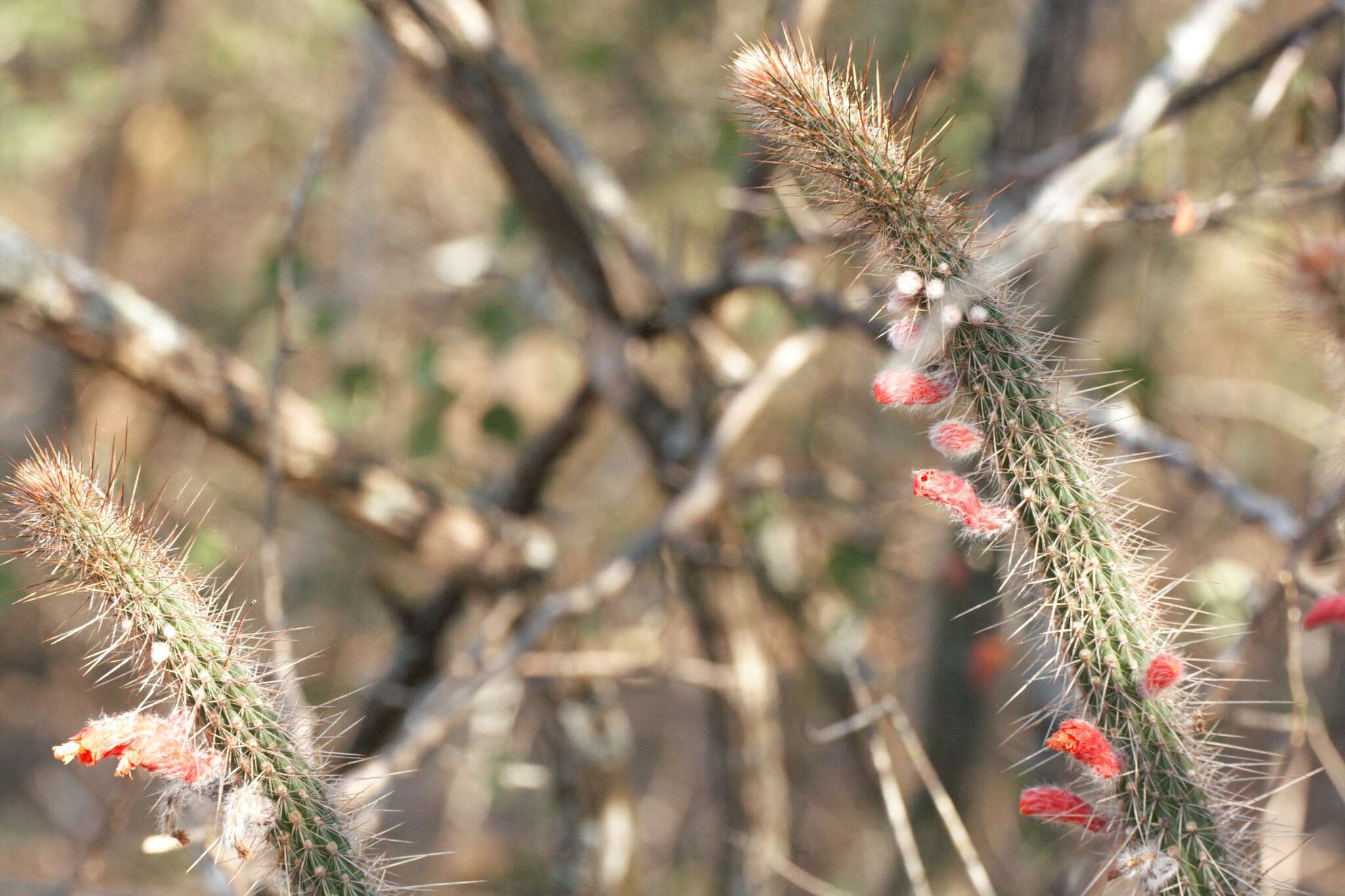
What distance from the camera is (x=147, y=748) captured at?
122 centimetres

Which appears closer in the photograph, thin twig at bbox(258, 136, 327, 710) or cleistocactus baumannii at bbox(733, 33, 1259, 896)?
cleistocactus baumannii at bbox(733, 33, 1259, 896)

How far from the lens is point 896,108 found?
3752mm

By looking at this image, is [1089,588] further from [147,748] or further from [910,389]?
[147,748]

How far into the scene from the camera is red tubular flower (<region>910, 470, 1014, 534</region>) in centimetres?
123

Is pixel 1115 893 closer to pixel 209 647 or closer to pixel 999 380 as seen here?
pixel 999 380

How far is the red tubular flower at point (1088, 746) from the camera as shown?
1.22 meters

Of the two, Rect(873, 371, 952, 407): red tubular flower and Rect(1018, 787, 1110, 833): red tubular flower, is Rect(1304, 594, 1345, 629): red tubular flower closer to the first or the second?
Rect(1018, 787, 1110, 833): red tubular flower

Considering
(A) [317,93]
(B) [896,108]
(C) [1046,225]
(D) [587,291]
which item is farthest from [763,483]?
(A) [317,93]

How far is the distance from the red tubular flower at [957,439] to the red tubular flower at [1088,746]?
334mm

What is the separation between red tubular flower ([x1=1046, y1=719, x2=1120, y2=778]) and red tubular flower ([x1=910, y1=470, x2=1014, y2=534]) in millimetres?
240

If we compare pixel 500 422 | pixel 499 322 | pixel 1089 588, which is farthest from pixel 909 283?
pixel 499 322

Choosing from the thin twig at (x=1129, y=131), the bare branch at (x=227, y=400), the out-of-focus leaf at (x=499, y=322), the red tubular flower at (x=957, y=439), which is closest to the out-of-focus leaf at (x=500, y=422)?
the out-of-focus leaf at (x=499, y=322)

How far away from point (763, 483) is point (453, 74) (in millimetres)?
1438

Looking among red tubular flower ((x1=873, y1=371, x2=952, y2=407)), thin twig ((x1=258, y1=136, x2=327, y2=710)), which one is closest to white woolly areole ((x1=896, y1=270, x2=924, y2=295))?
red tubular flower ((x1=873, y1=371, x2=952, y2=407))
